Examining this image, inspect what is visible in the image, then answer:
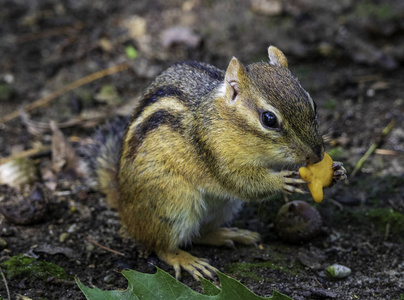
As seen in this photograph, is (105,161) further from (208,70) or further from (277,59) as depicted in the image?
(277,59)

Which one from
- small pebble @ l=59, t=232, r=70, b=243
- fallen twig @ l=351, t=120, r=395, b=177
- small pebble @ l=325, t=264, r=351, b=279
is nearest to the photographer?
small pebble @ l=325, t=264, r=351, b=279

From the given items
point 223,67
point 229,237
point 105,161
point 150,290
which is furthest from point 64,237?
point 223,67

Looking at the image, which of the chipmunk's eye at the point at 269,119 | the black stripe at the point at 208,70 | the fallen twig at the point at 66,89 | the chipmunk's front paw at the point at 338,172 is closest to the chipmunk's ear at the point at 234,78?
the chipmunk's eye at the point at 269,119

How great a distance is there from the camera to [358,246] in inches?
149

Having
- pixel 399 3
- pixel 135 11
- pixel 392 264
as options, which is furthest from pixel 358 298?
pixel 135 11

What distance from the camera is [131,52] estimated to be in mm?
6273

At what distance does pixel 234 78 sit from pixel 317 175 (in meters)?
0.79

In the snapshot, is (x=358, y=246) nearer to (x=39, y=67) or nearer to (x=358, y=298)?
(x=358, y=298)

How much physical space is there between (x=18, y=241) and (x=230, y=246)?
4.97 ft

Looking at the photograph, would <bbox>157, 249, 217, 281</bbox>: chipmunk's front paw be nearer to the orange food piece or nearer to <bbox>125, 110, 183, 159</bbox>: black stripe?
<bbox>125, 110, 183, 159</bbox>: black stripe

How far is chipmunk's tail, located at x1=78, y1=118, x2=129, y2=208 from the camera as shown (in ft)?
13.8

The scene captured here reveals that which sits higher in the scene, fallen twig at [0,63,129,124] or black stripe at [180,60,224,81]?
black stripe at [180,60,224,81]

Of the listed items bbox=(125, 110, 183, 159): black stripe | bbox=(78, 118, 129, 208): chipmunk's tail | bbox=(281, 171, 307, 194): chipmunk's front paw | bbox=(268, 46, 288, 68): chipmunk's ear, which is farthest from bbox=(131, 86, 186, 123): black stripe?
bbox=(281, 171, 307, 194): chipmunk's front paw

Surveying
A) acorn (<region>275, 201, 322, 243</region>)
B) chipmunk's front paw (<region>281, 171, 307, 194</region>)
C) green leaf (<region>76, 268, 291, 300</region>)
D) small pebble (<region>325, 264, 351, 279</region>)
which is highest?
chipmunk's front paw (<region>281, 171, 307, 194</region>)
